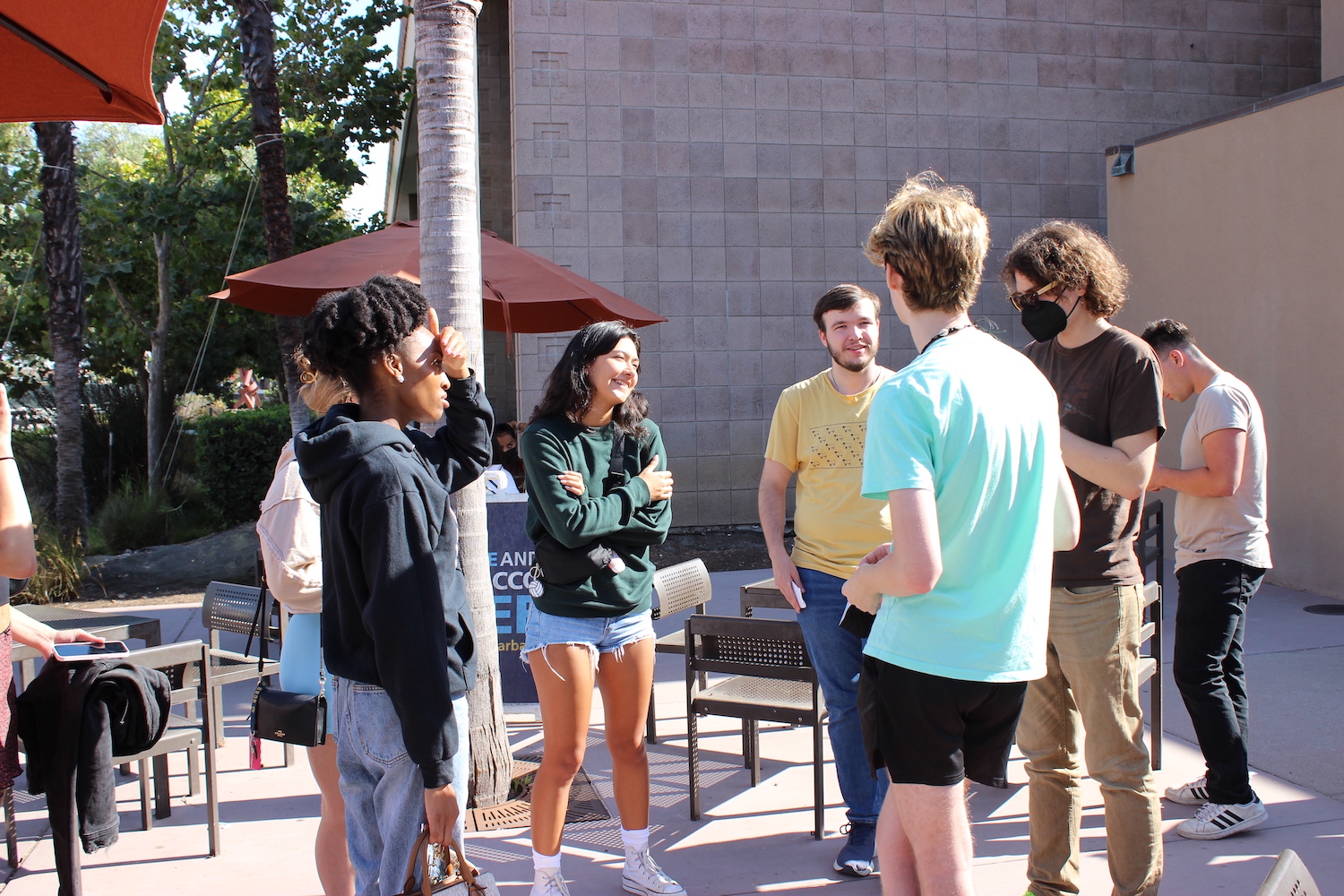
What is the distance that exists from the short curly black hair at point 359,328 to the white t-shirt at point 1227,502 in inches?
111

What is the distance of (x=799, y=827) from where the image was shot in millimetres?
4027

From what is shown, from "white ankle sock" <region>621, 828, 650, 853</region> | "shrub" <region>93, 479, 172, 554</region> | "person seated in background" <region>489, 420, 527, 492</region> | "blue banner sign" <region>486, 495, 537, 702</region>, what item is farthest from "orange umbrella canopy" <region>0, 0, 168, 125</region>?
"shrub" <region>93, 479, 172, 554</region>

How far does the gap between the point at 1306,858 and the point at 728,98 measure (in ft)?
29.4

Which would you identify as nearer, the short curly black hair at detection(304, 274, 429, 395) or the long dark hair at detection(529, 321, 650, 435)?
the short curly black hair at detection(304, 274, 429, 395)

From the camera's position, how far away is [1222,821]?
3.72m

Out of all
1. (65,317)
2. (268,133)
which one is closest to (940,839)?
(268,133)

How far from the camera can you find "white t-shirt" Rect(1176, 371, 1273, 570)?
144 inches

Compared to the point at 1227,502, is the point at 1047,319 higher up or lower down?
higher up

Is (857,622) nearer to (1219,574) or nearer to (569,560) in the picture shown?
(569,560)

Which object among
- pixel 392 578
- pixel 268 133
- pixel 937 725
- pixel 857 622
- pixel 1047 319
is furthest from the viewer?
pixel 268 133

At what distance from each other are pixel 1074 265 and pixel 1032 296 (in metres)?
0.14

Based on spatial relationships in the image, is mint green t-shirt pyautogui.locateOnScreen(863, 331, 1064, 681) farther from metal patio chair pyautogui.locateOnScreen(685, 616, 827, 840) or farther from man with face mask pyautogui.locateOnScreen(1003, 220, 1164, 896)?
metal patio chair pyautogui.locateOnScreen(685, 616, 827, 840)

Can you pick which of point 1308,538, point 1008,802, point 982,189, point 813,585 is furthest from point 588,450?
point 982,189

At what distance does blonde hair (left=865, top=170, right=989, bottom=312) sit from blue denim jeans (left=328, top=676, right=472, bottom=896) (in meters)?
1.39
